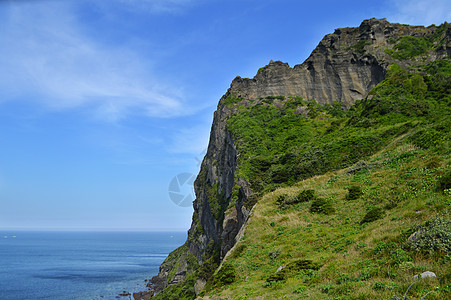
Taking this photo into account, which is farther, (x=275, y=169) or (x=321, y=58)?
(x=321, y=58)

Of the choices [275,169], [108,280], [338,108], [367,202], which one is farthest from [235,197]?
[108,280]

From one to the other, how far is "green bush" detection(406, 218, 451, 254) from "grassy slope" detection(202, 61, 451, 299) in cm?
17

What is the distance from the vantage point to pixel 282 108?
8556cm

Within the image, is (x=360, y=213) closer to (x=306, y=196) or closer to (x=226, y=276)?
(x=306, y=196)

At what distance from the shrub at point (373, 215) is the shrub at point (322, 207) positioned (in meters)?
4.28

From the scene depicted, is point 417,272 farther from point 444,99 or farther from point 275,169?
point 444,99

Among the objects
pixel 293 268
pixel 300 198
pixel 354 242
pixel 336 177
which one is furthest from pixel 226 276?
pixel 336 177

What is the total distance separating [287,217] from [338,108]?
65.8 meters

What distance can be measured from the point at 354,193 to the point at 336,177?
22.6 feet

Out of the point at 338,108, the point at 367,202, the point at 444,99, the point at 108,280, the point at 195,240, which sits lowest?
the point at 108,280

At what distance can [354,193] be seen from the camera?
24.8 metres

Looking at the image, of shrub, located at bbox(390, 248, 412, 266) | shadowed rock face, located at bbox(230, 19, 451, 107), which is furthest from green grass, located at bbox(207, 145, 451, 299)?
shadowed rock face, located at bbox(230, 19, 451, 107)

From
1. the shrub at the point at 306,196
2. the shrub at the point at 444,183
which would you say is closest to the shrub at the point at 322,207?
the shrub at the point at 306,196

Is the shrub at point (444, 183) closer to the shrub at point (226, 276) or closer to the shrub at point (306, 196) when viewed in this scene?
the shrub at point (306, 196)
